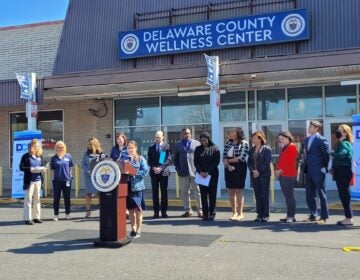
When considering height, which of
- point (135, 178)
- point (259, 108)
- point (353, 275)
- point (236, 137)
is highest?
point (259, 108)

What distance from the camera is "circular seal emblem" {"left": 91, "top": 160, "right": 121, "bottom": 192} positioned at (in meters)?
7.48

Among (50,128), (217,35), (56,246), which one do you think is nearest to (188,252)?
(56,246)

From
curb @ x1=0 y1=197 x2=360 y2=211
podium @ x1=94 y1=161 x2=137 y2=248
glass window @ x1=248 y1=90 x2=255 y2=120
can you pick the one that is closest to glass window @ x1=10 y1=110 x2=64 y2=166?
curb @ x1=0 y1=197 x2=360 y2=211

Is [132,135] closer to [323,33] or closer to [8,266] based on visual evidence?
[323,33]

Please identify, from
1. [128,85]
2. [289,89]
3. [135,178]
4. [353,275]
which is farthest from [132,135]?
[353,275]

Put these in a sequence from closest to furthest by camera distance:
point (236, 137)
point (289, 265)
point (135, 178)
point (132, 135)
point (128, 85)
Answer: point (289, 265) → point (135, 178) → point (236, 137) → point (128, 85) → point (132, 135)

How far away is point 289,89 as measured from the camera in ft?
49.6

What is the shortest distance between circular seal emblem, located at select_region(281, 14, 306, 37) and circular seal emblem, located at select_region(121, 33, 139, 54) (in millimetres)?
5091

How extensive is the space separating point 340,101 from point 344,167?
240 inches

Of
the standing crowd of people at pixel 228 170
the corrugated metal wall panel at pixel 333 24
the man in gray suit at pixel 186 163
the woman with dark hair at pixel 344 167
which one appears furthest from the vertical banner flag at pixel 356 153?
the corrugated metal wall panel at pixel 333 24

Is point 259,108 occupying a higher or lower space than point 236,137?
higher

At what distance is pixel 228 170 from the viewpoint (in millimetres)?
9633

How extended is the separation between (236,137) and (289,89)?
6.04 m

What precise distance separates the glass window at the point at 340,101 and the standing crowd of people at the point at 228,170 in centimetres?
562
